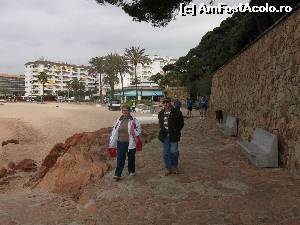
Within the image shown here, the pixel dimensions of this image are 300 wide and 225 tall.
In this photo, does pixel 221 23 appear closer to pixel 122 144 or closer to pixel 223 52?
pixel 223 52

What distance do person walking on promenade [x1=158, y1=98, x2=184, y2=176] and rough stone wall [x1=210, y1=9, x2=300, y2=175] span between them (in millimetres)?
2383

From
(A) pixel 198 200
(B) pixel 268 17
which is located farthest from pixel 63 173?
(B) pixel 268 17

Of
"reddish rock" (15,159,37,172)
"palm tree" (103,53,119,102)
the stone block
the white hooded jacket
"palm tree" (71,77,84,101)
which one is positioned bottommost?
"reddish rock" (15,159,37,172)

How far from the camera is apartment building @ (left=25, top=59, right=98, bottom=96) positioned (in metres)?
168

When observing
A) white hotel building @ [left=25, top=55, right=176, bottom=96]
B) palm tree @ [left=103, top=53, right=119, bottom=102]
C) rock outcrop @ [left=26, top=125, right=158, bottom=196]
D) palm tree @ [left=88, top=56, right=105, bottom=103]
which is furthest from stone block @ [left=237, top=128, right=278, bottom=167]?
white hotel building @ [left=25, top=55, right=176, bottom=96]

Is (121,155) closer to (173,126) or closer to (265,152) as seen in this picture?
(173,126)

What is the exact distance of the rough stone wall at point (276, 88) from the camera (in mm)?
8016

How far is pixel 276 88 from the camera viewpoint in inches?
375

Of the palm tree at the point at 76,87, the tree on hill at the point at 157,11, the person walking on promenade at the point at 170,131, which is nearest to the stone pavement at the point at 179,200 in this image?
the person walking on promenade at the point at 170,131

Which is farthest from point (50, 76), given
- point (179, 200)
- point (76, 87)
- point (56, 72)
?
point (179, 200)

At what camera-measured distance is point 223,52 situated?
29.4 metres

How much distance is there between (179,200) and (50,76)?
17117cm

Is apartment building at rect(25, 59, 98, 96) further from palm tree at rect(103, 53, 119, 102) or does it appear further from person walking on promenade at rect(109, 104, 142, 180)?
person walking on promenade at rect(109, 104, 142, 180)

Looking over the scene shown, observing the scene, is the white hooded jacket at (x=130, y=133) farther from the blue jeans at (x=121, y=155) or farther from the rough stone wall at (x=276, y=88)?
the rough stone wall at (x=276, y=88)
